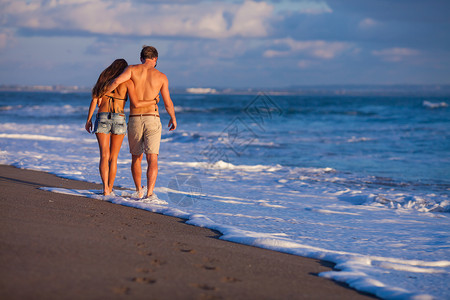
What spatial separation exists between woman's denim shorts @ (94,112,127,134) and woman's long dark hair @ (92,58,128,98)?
0.81 feet

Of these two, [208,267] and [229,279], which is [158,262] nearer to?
[208,267]

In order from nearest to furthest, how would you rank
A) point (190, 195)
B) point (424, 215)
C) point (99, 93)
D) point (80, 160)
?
point (99, 93)
point (424, 215)
point (190, 195)
point (80, 160)

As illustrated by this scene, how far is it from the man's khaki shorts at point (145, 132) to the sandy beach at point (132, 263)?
1032 millimetres

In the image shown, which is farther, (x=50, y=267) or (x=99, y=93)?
(x=99, y=93)

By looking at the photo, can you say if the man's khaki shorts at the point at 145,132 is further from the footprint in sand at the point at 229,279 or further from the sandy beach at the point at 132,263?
the footprint in sand at the point at 229,279

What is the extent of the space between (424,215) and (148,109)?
12.8ft

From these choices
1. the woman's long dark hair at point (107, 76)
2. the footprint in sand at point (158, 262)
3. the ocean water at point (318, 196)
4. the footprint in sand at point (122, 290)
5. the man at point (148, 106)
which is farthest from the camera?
the man at point (148, 106)

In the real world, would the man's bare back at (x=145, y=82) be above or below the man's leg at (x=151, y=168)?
above

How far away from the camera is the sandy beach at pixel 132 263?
247cm

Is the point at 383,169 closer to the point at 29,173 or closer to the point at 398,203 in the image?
the point at 398,203

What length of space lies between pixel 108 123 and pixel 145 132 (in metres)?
0.43

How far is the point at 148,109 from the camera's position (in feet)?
16.9

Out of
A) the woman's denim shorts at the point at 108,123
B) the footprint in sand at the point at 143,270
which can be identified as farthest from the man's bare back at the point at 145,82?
the footprint in sand at the point at 143,270

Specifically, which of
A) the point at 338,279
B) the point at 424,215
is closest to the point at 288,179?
the point at 424,215
